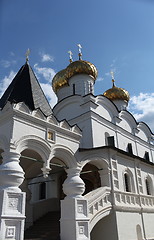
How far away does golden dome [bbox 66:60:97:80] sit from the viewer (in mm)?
14312

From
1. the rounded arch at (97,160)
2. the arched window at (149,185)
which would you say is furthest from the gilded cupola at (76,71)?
the rounded arch at (97,160)

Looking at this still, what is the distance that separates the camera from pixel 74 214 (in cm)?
605

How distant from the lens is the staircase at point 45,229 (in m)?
6.56

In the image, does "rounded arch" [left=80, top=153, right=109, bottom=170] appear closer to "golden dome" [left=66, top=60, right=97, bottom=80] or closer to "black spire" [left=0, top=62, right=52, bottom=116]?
"black spire" [left=0, top=62, right=52, bottom=116]

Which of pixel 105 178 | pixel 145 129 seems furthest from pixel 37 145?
pixel 145 129

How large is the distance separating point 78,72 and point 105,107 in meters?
3.48

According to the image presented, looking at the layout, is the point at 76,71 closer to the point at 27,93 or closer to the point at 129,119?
the point at 129,119

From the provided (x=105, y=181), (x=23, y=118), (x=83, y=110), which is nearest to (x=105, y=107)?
(x=83, y=110)

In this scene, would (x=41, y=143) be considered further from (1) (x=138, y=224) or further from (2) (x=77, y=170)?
(1) (x=138, y=224)

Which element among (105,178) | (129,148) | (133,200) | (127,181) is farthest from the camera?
(129,148)

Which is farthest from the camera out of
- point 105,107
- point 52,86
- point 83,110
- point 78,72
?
point 52,86

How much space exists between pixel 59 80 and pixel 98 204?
10.1 m

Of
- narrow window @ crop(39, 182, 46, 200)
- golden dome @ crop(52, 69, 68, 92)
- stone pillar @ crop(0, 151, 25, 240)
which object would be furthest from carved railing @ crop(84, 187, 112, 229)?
golden dome @ crop(52, 69, 68, 92)

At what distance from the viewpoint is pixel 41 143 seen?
21.5ft
